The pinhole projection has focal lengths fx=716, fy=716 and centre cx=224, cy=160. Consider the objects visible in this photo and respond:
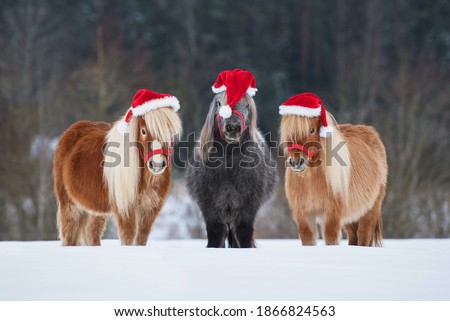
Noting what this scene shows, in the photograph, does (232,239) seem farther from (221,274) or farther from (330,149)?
(221,274)

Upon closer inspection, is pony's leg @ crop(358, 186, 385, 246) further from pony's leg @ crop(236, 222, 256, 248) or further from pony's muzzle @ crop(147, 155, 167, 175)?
pony's muzzle @ crop(147, 155, 167, 175)

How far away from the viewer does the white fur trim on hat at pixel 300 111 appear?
6734 millimetres

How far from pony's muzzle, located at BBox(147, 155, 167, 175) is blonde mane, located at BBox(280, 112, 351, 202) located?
3.74 ft

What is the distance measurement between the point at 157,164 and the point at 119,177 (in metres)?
0.51

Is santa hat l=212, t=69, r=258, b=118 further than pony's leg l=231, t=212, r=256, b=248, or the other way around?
pony's leg l=231, t=212, r=256, b=248

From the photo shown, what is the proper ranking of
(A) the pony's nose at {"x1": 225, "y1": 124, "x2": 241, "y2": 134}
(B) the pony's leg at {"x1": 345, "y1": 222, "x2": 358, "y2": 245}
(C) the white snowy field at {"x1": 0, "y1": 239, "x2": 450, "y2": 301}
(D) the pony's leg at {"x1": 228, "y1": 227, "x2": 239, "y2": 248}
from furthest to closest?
(B) the pony's leg at {"x1": 345, "y1": 222, "x2": 358, "y2": 245}
(D) the pony's leg at {"x1": 228, "y1": 227, "x2": 239, "y2": 248}
(A) the pony's nose at {"x1": 225, "y1": 124, "x2": 241, "y2": 134}
(C) the white snowy field at {"x1": 0, "y1": 239, "x2": 450, "y2": 301}

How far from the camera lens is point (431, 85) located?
775 inches

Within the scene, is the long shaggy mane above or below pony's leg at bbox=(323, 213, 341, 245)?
above

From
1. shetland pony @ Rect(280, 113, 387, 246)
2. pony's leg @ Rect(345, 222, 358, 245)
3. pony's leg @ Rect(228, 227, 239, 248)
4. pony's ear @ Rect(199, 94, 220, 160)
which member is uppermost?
pony's ear @ Rect(199, 94, 220, 160)

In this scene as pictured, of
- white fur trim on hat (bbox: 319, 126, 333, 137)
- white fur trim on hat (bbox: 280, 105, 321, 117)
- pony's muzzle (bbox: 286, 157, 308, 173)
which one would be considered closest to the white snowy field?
pony's muzzle (bbox: 286, 157, 308, 173)

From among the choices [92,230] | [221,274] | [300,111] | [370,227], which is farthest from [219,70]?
[221,274]

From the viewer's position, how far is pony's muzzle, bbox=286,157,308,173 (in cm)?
652

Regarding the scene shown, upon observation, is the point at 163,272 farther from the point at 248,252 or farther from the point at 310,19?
the point at 310,19

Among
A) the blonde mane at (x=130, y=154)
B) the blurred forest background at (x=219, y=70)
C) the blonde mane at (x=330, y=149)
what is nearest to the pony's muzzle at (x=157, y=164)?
the blonde mane at (x=130, y=154)
